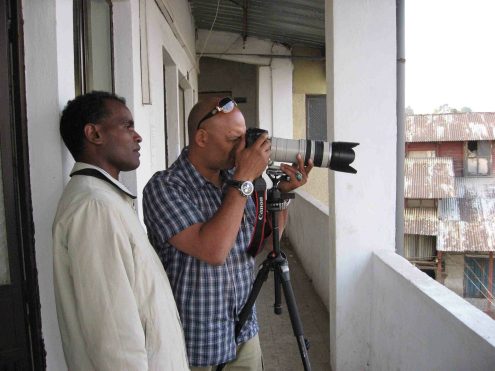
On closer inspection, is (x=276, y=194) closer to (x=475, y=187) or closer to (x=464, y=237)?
(x=464, y=237)

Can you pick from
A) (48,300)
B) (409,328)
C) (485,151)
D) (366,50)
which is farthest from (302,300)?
(485,151)

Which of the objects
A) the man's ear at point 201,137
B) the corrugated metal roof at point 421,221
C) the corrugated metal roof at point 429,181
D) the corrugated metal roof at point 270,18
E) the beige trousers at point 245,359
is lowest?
the corrugated metal roof at point 421,221

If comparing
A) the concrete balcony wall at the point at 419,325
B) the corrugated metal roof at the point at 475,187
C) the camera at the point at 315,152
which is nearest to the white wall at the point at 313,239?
the concrete balcony wall at the point at 419,325

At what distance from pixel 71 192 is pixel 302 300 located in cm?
331

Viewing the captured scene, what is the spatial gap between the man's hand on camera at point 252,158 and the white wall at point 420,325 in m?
0.90

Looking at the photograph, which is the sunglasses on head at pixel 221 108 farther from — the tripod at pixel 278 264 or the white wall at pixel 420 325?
the white wall at pixel 420 325

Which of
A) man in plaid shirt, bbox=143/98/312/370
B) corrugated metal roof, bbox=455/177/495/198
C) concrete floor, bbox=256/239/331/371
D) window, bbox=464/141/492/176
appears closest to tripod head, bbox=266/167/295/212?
man in plaid shirt, bbox=143/98/312/370

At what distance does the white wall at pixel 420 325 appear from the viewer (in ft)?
4.69

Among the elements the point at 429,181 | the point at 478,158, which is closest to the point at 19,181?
the point at 429,181

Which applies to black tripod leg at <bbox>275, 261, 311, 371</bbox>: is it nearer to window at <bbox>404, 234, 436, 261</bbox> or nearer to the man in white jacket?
the man in white jacket

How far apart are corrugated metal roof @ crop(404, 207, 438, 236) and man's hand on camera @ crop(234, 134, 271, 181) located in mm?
13202

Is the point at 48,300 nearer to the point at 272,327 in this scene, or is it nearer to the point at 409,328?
the point at 409,328

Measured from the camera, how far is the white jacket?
2.93 ft

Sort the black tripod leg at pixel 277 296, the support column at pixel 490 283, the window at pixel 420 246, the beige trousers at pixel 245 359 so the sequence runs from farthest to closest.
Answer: the window at pixel 420 246 < the support column at pixel 490 283 < the black tripod leg at pixel 277 296 < the beige trousers at pixel 245 359
